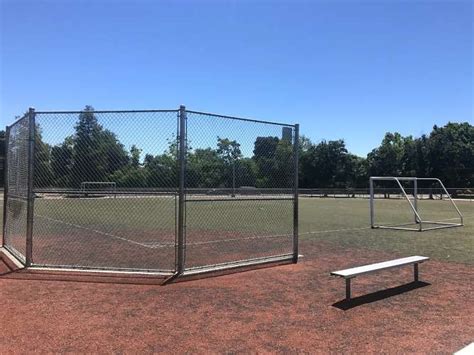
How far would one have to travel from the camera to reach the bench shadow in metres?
6.38

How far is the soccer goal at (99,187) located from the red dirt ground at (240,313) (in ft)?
5.05

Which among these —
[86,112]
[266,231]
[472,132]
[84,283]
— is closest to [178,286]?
[84,283]

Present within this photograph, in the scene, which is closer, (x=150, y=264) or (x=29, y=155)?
(x=29, y=155)

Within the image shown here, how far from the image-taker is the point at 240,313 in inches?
236

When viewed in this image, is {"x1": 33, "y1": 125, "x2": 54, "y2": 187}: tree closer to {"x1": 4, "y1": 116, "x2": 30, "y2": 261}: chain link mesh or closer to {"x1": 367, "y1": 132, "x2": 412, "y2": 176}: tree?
{"x1": 4, "y1": 116, "x2": 30, "y2": 261}: chain link mesh

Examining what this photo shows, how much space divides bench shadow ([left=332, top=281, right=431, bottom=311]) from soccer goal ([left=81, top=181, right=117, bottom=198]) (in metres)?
4.40

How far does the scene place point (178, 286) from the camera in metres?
7.32

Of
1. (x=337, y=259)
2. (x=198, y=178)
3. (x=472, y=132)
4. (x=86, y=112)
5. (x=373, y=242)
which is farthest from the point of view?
(x=472, y=132)

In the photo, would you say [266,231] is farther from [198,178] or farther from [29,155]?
[29,155]

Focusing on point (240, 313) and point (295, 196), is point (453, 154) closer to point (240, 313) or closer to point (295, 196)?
point (295, 196)

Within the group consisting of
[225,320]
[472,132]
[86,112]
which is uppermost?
[472,132]

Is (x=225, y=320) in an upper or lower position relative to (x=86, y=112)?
lower

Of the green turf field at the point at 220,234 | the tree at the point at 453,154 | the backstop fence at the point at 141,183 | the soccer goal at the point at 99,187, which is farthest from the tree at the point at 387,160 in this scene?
the soccer goal at the point at 99,187

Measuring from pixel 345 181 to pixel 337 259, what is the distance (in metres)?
62.7
